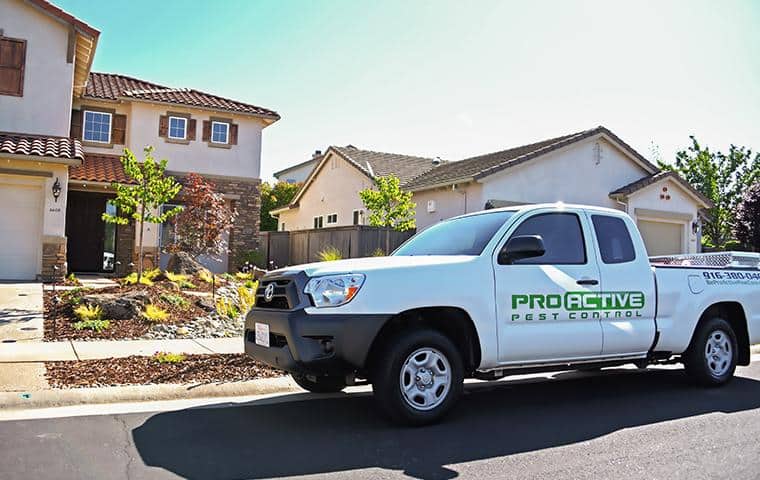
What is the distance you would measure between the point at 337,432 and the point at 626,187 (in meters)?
19.5

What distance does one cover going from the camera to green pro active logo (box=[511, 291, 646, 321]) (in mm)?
5855

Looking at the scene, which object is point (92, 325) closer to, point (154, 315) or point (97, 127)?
point (154, 315)

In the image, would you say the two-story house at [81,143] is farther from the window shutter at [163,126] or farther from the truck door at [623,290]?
the truck door at [623,290]

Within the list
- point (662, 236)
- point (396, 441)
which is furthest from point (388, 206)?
point (396, 441)

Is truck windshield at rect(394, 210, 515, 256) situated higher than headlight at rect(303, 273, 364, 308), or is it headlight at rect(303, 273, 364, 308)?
truck windshield at rect(394, 210, 515, 256)

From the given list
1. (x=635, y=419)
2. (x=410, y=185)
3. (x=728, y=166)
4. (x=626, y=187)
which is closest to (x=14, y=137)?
(x=410, y=185)

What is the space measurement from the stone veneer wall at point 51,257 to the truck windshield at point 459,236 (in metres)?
11.7

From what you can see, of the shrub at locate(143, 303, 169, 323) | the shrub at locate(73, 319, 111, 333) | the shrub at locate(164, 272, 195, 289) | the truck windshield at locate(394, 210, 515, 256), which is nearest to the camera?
the truck windshield at locate(394, 210, 515, 256)

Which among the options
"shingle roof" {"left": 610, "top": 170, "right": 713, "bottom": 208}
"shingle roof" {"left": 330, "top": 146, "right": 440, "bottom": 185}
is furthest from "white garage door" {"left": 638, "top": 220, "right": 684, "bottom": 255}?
"shingle roof" {"left": 330, "top": 146, "right": 440, "bottom": 185}

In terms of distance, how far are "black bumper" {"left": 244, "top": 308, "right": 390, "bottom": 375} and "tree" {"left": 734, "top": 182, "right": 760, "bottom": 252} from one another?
24.4m

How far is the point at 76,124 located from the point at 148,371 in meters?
15.5

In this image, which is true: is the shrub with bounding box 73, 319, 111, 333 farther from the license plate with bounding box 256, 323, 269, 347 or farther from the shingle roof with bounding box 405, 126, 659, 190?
the shingle roof with bounding box 405, 126, 659, 190

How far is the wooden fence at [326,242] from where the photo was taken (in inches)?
737

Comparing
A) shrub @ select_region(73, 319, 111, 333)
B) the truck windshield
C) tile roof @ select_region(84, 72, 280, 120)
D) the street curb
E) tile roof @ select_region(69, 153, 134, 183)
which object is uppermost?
tile roof @ select_region(84, 72, 280, 120)
